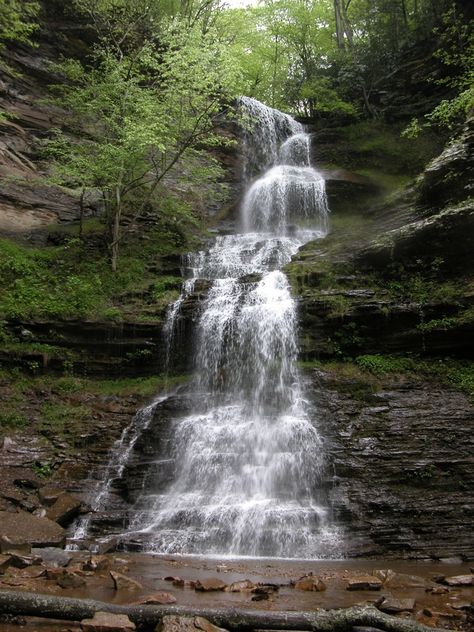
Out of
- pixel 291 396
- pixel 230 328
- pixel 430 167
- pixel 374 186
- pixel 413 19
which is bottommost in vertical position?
pixel 291 396

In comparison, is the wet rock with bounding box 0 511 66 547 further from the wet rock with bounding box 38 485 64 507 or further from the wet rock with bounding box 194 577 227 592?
the wet rock with bounding box 194 577 227 592

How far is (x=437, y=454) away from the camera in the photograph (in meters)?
10.0

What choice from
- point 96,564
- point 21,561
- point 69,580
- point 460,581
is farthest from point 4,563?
point 460,581

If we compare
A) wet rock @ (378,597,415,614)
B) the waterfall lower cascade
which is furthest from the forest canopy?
wet rock @ (378,597,415,614)

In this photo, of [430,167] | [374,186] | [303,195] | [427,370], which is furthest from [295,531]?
[374,186]

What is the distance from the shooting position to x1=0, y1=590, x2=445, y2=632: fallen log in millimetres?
3711

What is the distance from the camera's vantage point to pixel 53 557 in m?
6.83

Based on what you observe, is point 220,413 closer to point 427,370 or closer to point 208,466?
point 208,466

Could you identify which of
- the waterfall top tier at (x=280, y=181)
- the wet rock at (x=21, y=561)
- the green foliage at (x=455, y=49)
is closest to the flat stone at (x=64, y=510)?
the wet rock at (x=21, y=561)

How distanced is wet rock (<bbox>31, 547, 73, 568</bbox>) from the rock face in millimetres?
4530

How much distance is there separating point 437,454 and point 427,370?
3.29m

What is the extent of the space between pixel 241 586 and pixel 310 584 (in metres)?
0.79

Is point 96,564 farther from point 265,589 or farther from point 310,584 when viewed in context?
point 310,584

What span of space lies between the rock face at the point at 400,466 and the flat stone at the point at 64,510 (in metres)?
4.97
